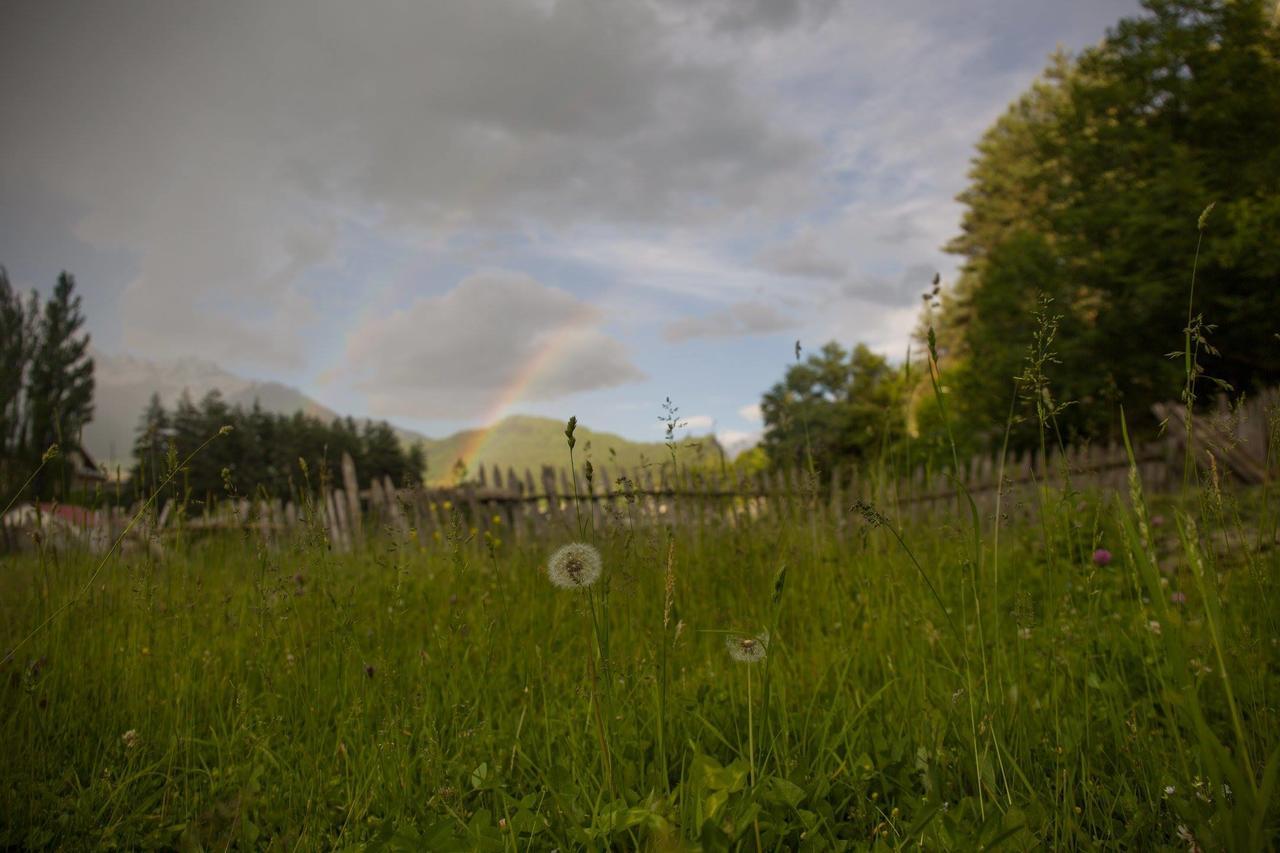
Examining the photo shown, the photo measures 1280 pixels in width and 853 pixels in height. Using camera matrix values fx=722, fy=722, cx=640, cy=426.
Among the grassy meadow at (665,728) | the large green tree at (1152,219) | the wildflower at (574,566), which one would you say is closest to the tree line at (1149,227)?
the large green tree at (1152,219)

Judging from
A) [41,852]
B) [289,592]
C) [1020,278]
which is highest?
[1020,278]

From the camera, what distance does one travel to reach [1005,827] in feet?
4.39

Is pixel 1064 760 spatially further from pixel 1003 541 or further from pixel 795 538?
pixel 1003 541

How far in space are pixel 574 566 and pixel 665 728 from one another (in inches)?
28.3

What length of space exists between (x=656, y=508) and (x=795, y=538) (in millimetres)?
1282

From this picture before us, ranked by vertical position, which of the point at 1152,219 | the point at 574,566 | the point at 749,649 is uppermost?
the point at 1152,219

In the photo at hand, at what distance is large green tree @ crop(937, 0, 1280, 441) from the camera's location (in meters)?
17.8

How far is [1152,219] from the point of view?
16.9 meters

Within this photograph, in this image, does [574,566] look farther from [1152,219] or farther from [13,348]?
[13,348]

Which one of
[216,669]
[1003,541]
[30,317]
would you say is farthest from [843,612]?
[30,317]

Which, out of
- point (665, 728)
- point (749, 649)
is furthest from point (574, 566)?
point (665, 728)

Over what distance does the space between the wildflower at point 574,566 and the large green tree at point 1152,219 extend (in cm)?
1772

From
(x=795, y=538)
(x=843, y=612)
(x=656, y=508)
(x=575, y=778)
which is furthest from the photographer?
(x=656, y=508)

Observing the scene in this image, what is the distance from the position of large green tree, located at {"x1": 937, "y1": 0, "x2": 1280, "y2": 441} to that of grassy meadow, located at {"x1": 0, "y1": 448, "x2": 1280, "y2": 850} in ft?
54.3
